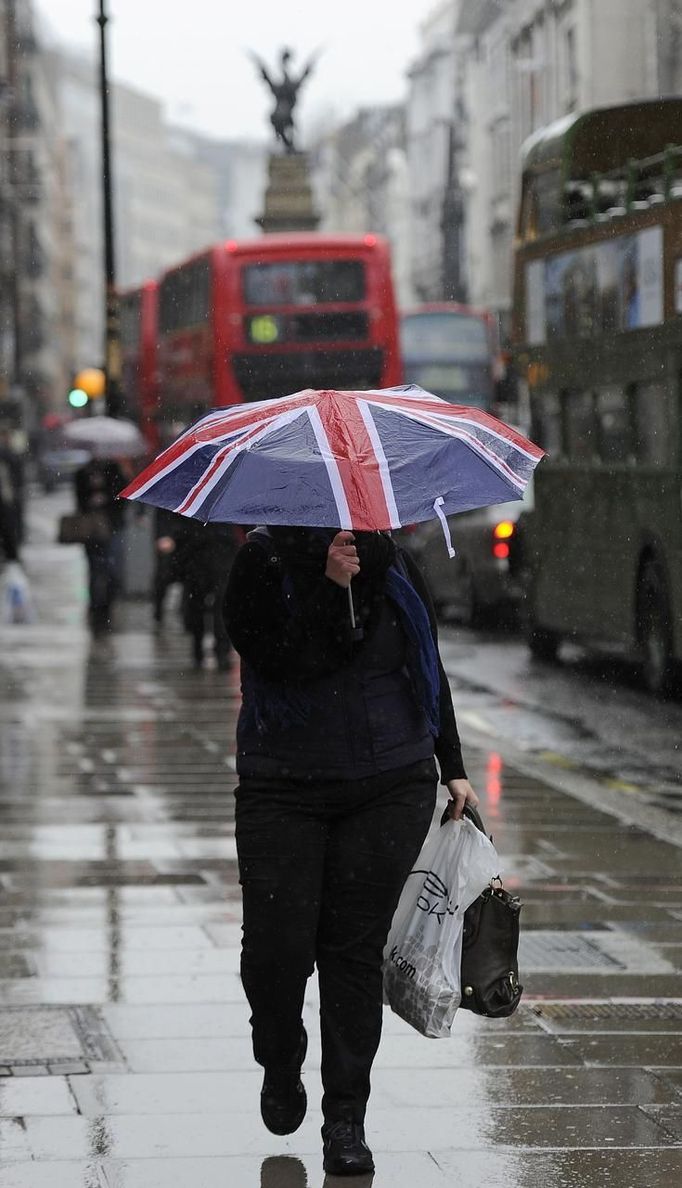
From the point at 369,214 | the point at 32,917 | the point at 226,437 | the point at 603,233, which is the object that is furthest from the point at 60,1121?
the point at 369,214

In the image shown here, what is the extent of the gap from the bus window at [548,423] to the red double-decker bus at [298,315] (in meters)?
9.02

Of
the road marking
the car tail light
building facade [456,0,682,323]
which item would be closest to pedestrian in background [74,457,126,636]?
the car tail light

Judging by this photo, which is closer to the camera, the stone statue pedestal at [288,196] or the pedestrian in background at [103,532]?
the pedestrian in background at [103,532]

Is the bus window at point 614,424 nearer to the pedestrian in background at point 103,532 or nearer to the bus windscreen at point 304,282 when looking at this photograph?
the pedestrian in background at point 103,532

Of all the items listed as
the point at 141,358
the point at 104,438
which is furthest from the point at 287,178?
the point at 104,438

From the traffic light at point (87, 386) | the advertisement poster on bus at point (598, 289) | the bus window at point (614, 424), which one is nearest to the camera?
the advertisement poster on bus at point (598, 289)

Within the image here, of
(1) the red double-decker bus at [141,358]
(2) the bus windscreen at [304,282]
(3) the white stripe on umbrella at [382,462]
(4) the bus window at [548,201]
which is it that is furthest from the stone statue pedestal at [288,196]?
(3) the white stripe on umbrella at [382,462]

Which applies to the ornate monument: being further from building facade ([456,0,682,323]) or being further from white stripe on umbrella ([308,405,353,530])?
white stripe on umbrella ([308,405,353,530])

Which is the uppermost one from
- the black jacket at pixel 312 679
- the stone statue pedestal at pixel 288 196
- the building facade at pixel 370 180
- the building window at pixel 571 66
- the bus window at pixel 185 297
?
the building facade at pixel 370 180

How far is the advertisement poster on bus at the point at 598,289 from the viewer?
1620cm

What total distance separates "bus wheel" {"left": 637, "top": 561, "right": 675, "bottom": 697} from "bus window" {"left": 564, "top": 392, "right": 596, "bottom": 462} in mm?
1816

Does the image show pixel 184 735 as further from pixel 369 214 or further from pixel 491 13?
pixel 369 214

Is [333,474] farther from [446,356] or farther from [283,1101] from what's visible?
[446,356]

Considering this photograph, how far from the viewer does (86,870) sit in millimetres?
8750
